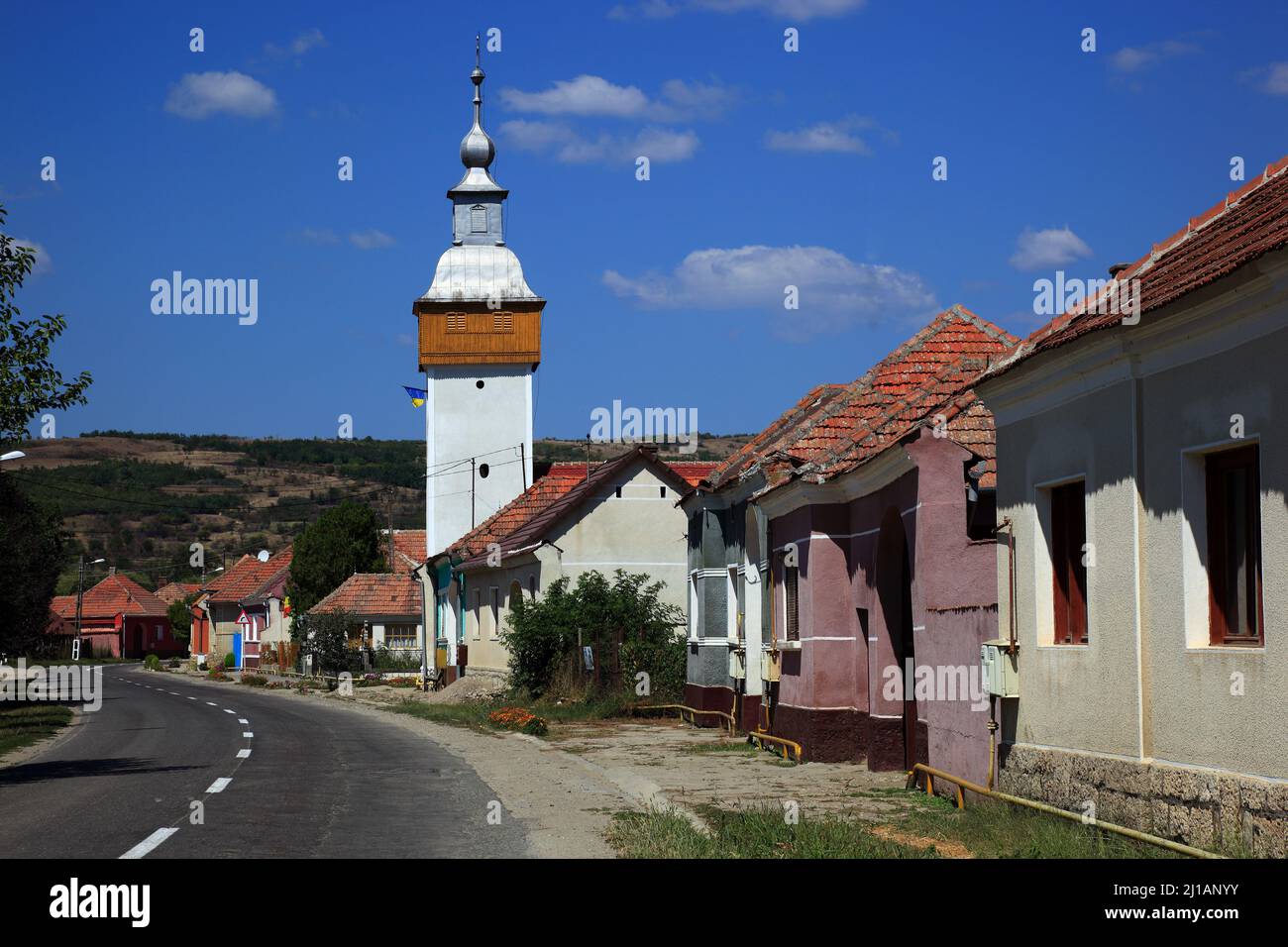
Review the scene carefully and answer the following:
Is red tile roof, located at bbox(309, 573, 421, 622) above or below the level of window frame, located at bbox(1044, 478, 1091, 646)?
below

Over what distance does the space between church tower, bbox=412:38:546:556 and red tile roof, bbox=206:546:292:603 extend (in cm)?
3093

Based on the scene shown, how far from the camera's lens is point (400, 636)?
66062mm

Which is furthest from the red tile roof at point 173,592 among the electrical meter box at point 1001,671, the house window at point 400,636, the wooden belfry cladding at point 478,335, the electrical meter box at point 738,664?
the electrical meter box at point 1001,671

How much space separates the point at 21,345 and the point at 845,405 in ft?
35.9

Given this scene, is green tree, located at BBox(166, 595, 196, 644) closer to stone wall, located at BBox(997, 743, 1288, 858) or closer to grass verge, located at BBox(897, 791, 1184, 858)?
grass verge, located at BBox(897, 791, 1184, 858)

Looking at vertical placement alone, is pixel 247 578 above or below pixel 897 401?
below

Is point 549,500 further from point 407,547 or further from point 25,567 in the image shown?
point 407,547

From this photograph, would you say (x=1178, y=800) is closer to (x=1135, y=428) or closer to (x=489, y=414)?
(x=1135, y=428)

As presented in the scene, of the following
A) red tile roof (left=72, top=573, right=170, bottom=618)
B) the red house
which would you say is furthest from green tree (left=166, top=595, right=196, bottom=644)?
the red house

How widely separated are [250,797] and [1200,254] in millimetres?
10331

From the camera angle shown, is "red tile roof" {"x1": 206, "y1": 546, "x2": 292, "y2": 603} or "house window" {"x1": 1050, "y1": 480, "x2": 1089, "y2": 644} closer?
"house window" {"x1": 1050, "y1": 480, "x2": 1089, "y2": 644}

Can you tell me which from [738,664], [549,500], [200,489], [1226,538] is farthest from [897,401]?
[200,489]

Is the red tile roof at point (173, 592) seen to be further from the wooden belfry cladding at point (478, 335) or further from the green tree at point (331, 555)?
the wooden belfry cladding at point (478, 335)

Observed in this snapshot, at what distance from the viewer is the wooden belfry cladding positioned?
203ft
